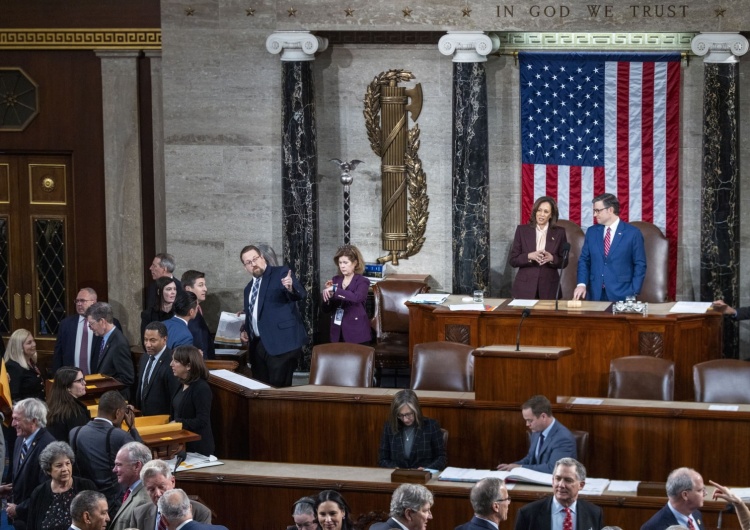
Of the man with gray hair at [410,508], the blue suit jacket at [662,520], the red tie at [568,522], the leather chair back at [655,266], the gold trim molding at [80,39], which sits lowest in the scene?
the red tie at [568,522]

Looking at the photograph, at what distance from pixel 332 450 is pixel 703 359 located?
129 inches

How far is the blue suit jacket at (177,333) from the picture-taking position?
9.64m

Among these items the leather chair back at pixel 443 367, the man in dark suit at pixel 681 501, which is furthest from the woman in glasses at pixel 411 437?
the man in dark suit at pixel 681 501

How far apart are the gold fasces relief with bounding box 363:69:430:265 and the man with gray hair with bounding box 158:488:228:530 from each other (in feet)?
22.5

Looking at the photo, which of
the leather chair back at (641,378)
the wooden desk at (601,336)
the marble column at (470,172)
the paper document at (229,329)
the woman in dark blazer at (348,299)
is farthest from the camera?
the marble column at (470,172)

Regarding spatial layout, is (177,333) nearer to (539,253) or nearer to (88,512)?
(88,512)

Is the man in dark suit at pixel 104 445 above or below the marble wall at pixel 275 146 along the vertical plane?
below

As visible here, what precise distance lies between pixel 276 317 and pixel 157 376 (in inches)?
66.3

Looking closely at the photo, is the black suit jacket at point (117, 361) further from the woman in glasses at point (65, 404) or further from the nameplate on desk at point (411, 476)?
the nameplate on desk at point (411, 476)

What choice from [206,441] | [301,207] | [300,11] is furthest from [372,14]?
[206,441]

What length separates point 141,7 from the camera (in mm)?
13516

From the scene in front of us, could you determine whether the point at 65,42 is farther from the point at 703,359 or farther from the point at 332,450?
the point at 703,359

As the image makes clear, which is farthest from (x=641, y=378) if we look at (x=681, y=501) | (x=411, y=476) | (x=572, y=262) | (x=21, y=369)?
(x=21, y=369)

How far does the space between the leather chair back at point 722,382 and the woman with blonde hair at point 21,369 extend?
510 cm
